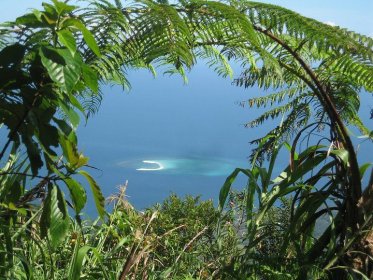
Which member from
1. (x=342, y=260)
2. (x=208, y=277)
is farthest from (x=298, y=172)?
(x=208, y=277)

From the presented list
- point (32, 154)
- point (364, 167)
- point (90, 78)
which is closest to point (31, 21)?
point (90, 78)

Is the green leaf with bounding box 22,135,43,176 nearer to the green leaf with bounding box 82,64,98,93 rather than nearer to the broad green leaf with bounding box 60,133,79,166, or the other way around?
the broad green leaf with bounding box 60,133,79,166

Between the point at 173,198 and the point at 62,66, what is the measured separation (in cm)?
170

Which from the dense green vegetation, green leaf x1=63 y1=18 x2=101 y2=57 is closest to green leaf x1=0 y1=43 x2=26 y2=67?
the dense green vegetation

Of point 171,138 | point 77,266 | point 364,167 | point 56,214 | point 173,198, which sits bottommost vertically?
point 77,266

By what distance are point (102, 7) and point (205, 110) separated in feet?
31.6

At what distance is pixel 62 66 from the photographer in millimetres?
1330

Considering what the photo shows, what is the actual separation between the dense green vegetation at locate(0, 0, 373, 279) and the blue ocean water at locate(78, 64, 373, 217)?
2.60 metres

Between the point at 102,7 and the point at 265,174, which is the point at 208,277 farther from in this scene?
the point at 102,7

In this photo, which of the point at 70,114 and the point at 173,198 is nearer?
the point at 70,114

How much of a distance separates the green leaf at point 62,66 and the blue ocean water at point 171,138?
3810 mm

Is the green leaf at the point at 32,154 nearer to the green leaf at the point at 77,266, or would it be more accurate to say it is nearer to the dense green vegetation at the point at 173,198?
the dense green vegetation at the point at 173,198

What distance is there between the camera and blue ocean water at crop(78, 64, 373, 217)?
249 inches

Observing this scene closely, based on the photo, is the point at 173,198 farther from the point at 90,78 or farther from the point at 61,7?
the point at 61,7
